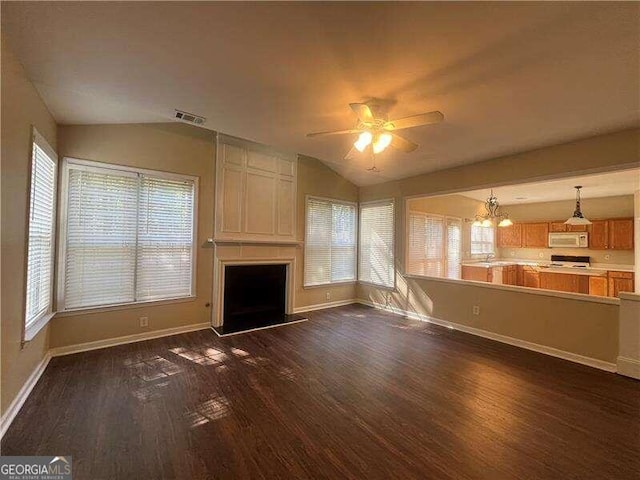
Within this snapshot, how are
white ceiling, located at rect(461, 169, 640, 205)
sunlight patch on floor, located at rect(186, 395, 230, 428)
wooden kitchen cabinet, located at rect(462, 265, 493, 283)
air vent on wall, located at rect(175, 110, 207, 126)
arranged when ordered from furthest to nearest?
1. wooden kitchen cabinet, located at rect(462, 265, 493, 283)
2. white ceiling, located at rect(461, 169, 640, 205)
3. air vent on wall, located at rect(175, 110, 207, 126)
4. sunlight patch on floor, located at rect(186, 395, 230, 428)

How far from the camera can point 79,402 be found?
2338mm

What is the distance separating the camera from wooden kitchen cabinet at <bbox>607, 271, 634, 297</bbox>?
550cm

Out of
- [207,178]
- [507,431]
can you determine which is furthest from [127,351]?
[507,431]

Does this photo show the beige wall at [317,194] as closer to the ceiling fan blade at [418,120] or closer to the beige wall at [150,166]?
the beige wall at [150,166]

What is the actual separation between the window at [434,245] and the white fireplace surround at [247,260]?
235 cm

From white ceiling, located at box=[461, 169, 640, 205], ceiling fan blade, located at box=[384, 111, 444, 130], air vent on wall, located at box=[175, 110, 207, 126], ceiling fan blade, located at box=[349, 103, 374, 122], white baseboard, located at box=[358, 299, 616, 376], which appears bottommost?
white baseboard, located at box=[358, 299, 616, 376]

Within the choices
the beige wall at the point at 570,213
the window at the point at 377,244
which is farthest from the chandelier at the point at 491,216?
the window at the point at 377,244

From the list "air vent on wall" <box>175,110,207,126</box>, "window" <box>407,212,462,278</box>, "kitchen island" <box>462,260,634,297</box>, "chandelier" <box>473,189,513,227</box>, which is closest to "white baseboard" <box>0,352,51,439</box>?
"air vent on wall" <box>175,110,207,126</box>

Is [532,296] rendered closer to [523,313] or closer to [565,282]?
[523,313]

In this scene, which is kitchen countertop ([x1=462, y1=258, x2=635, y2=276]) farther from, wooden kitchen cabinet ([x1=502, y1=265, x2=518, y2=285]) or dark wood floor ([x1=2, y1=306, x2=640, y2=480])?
dark wood floor ([x1=2, y1=306, x2=640, y2=480])

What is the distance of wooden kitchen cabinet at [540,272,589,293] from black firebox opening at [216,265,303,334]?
587 centimetres

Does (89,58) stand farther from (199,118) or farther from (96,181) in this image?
(96,181)

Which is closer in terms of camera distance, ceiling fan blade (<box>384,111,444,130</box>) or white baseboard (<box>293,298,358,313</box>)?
ceiling fan blade (<box>384,111,444,130</box>)

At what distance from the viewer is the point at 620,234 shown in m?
5.96
